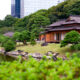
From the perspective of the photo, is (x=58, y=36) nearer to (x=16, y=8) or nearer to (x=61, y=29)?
(x=61, y=29)

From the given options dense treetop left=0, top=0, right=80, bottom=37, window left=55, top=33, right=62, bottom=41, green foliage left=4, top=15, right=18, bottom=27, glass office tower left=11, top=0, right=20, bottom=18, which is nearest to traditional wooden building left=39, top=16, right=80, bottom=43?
window left=55, top=33, right=62, bottom=41

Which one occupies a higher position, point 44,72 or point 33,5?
point 33,5

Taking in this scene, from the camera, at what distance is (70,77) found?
1623 millimetres

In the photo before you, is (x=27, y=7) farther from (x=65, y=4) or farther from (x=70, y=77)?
(x=70, y=77)

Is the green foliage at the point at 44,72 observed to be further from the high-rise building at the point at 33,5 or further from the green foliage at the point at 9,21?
the high-rise building at the point at 33,5

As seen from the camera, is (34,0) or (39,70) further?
(34,0)

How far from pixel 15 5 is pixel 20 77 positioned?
7991cm

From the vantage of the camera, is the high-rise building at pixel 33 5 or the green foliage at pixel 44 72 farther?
the high-rise building at pixel 33 5

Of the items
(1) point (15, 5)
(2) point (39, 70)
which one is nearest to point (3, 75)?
(2) point (39, 70)

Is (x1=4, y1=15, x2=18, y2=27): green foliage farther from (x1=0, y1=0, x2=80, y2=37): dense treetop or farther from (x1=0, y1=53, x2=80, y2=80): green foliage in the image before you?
(x1=0, y1=53, x2=80, y2=80): green foliage

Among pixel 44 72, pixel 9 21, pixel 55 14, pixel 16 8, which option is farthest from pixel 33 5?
pixel 44 72

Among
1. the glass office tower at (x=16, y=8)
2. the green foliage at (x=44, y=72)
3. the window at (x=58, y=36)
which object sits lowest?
the window at (x=58, y=36)

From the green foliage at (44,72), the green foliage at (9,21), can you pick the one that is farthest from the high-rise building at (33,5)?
the green foliage at (44,72)

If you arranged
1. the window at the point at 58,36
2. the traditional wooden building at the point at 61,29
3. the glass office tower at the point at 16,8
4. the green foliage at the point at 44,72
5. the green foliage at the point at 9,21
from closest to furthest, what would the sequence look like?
the green foliage at the point at 44,72 < the traditional wooden building at the point at 61,29 < the window at the point at 58,36 < the green foliage at the point at 9,21 < the glass office tower at the point at 16,8
